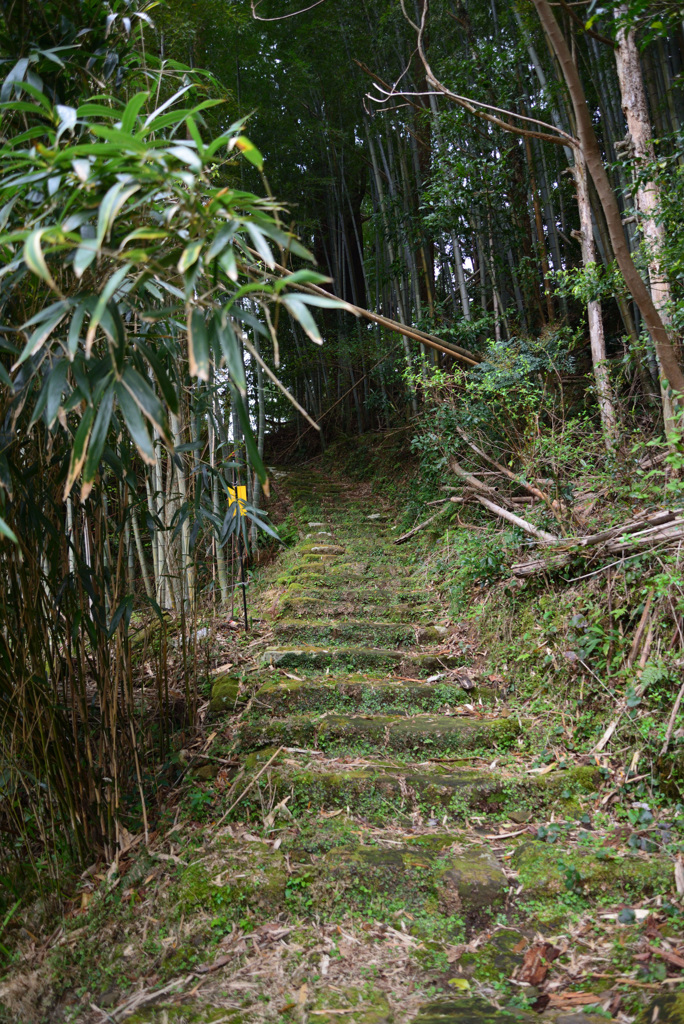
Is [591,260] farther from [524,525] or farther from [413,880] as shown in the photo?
[413,880]

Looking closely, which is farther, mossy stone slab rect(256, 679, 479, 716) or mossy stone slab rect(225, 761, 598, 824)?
mossy stone slab rect(256, 679, 479, 716)

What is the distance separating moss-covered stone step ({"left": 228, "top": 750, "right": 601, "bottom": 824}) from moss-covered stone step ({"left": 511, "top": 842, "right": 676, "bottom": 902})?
0.27 m

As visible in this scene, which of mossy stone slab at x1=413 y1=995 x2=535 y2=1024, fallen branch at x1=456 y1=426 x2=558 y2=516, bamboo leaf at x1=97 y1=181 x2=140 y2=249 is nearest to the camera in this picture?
bamboo leaf at x1=97 y1=181 x2=140 y2=249

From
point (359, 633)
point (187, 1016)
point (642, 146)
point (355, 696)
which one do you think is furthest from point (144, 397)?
point (642, 146)

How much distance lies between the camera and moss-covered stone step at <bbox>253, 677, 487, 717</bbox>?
9.04ft

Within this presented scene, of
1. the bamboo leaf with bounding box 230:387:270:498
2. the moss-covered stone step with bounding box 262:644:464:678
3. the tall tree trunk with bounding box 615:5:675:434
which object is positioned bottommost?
the moss-covered stone step with bounding box 262:644:464:678

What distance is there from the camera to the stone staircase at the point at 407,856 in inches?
→ 60.8

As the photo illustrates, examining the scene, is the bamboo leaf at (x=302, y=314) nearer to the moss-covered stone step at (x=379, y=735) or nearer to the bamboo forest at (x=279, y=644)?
the bamboo forest at (x=279, y=644)

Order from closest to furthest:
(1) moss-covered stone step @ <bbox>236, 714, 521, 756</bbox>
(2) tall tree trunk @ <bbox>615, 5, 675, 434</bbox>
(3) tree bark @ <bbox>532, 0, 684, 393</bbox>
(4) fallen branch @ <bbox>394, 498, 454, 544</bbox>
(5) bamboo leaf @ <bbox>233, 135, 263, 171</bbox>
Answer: (5) bamboo leaf @ <bbox>233, 135, 263, 171</bbox>
(3) tree bark @ <bbox>532, 0, 684, 393</bbox>
(1) moss-covered stone step @ <bbox>236, 714, 521, 756</bbox>
(2) tall tree trunk @ <bbox>615, 5, 675, 434</bbox>
(4) fallen branch @ <bbox>394, 498, 454, 544</bbox>

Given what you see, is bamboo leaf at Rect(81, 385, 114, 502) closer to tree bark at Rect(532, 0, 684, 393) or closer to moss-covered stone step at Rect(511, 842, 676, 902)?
moss-covered stone step at Rect(511, 842, 676, 902)

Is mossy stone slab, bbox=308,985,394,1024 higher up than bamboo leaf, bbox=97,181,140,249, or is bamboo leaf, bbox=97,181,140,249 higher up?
bamboo leaf, bbox=97,181,140,249

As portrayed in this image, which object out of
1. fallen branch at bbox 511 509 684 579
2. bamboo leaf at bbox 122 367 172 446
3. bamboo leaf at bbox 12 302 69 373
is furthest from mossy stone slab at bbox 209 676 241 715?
bamboo leaf at bbox 12 302 69 373

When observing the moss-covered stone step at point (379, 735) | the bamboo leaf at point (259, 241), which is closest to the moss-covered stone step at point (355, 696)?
the moss-covered stone step at point (379, 735)

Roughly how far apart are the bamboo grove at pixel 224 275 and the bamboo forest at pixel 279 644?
2cm
